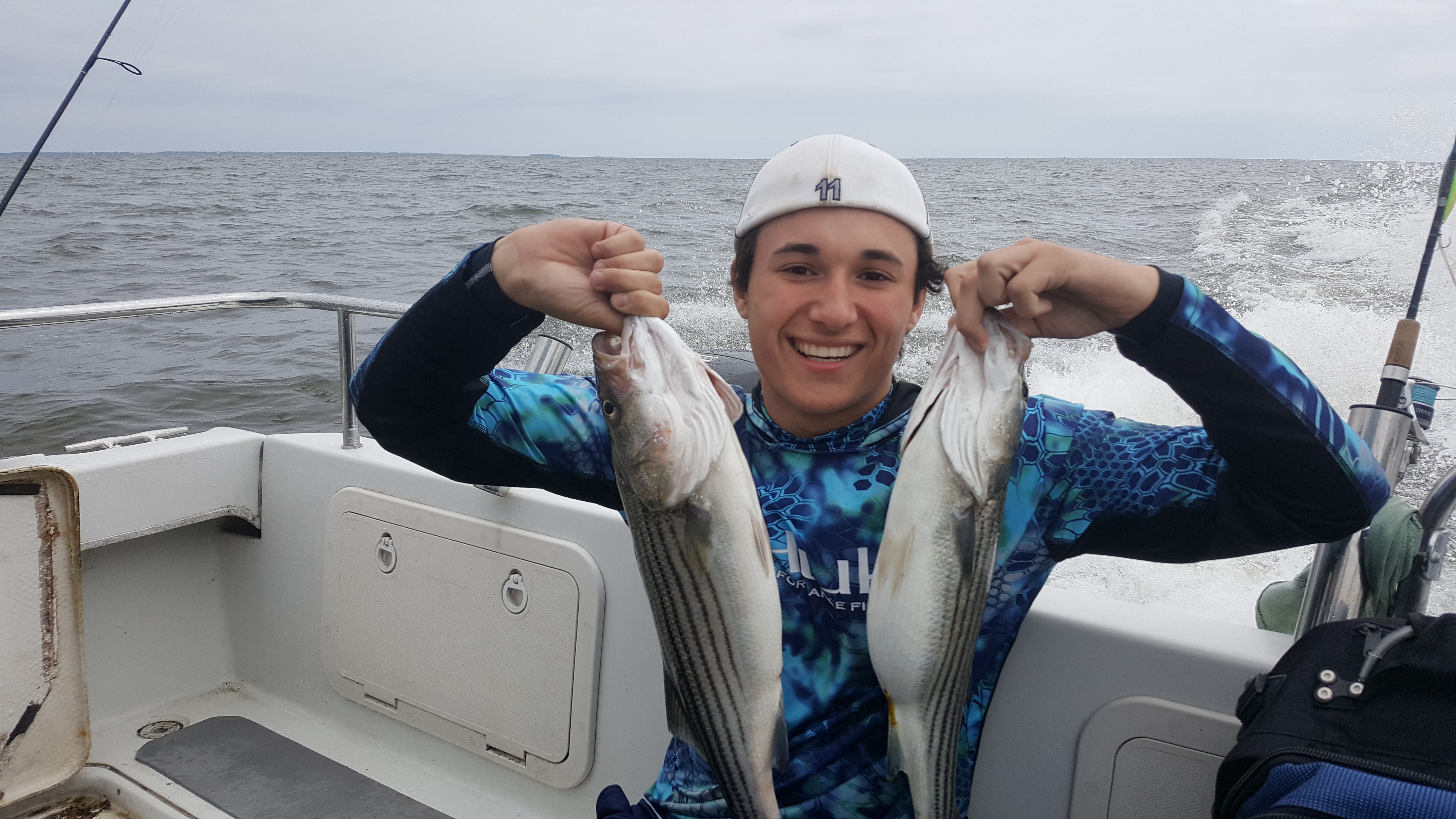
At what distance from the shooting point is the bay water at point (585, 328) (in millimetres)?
8367

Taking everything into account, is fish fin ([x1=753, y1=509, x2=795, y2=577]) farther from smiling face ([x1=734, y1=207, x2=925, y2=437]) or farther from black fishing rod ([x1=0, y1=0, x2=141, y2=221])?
black fishing rod ([x1=0, y1=0, x2=141, y2=221])

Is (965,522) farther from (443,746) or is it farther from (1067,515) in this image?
(443,746)

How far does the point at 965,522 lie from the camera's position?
1521 mm

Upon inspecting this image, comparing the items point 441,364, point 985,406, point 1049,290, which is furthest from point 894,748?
point 441,364

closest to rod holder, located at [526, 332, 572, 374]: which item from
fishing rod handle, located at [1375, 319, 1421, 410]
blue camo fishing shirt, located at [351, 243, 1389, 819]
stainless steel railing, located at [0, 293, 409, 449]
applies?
stainless steel railing, located at [0, 293, 409, 449]

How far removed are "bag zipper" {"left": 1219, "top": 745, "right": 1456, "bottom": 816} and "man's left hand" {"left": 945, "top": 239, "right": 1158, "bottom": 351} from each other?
2.44 ft

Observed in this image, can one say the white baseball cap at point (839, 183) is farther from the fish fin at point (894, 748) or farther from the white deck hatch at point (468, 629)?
the white deck hatch at point (468, 629)

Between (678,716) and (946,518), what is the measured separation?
631 millimetres

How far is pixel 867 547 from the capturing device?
1.82 metres

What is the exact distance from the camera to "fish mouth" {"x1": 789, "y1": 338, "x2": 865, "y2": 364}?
1.79 metres

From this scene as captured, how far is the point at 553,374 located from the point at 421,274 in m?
13.1

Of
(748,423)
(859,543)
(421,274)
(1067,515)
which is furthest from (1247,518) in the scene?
(421,274)

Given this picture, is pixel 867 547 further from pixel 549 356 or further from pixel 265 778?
pixel 265 778

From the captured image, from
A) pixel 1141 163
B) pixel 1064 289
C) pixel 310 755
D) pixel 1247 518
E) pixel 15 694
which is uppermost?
pixel 1141 163
